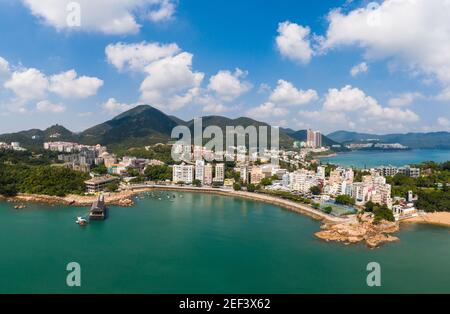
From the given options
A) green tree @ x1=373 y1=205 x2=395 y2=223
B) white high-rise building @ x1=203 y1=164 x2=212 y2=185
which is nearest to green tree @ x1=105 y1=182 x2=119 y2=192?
white high-rise building @ x1=203 y1=164 x2=212 y2=185

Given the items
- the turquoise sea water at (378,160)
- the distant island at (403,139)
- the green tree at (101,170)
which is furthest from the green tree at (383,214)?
the distant island at (403,139)

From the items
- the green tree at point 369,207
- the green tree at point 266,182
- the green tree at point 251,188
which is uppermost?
the green tree at point 266,182

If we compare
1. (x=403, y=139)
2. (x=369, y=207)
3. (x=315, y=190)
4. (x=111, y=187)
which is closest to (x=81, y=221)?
(x=111, y=187)

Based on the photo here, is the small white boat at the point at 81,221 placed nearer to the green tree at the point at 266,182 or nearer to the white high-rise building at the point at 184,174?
the white high-rise building at the point at 184,174

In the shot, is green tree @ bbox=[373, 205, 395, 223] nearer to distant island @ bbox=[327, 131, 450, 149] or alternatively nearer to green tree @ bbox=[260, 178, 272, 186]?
green tree @ bbox=[260, 178, 272, 186]

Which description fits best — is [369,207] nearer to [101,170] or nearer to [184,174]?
[184,174]
